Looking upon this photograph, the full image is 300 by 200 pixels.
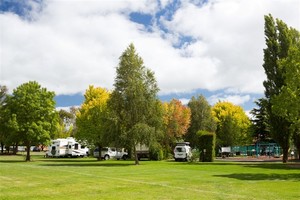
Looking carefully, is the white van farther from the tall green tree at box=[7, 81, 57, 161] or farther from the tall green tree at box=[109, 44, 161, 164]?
the tall green tree at box=[7, 81, 57, 161]

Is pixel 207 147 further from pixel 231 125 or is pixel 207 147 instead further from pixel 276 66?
pixel 231 125

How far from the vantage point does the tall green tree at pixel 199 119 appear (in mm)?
71938

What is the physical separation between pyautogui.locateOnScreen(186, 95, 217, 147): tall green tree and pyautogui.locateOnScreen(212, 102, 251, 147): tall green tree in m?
8.03

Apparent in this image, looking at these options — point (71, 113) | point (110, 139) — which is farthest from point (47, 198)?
point (71, 113)

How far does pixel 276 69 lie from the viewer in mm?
Result: 39656

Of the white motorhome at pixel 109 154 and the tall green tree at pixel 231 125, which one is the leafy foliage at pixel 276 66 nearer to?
the white motorhome at pixel 109 154

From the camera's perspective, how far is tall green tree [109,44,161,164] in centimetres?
3934

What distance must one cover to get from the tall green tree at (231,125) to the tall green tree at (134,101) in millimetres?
41298

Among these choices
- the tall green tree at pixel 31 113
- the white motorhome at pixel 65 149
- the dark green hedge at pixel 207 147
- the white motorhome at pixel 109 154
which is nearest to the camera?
the dark green hedge at pixel 207 147

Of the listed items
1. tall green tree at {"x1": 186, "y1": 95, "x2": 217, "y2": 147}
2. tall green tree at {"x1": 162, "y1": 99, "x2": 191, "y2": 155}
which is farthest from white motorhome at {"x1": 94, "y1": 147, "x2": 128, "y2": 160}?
tall green tree at {"x1": 186, "y1": 95, "x2": 217, "y2": 147}

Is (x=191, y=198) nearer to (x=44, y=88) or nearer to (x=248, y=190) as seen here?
(x=248, y=190)

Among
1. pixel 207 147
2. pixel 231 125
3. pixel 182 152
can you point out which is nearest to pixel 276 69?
pixel 207 147

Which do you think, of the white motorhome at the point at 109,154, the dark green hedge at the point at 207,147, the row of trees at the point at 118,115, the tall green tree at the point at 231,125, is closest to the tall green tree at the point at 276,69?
the dark green hedge at the point at 207,147

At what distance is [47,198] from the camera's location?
1287 centimetres
